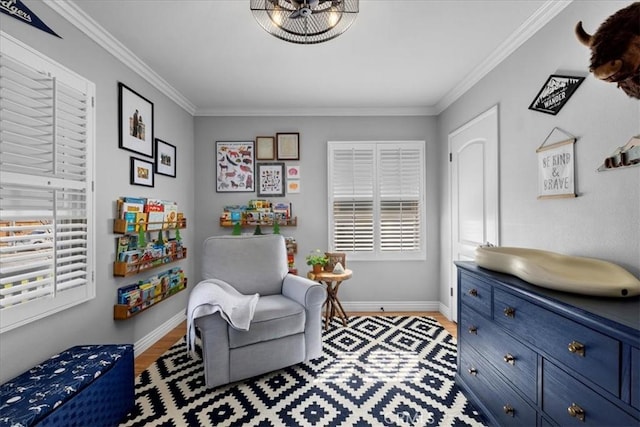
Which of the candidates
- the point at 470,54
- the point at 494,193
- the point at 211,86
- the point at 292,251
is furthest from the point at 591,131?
the point at 211,86

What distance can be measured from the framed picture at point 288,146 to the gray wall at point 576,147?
2.06 metres

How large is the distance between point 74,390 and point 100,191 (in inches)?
52.3

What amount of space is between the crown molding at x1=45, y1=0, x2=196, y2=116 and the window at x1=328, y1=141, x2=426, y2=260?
74.9 inches

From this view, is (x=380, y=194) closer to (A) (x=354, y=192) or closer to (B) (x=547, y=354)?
(A) (x=354, y=192)

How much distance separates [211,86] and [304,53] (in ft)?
3.90

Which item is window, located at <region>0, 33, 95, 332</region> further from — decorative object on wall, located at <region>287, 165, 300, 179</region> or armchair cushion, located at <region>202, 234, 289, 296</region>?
decorative object on wall, located at <region>287, 165, 300, 179</region>

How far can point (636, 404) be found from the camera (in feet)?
3.07

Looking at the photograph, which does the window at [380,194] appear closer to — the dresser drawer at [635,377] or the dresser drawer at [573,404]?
the dresser drawer at [573,404]

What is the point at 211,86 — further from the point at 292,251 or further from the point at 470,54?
the point at 470,54

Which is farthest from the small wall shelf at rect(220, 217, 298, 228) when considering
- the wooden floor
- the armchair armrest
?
the wooden floor

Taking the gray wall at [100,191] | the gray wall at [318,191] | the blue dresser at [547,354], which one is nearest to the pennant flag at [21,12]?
the gray wall at [100,191]

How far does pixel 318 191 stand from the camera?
12.1 ft

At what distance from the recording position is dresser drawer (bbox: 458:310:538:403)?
55.1 inches

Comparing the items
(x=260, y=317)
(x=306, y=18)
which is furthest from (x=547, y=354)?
(x=306, y=18)
